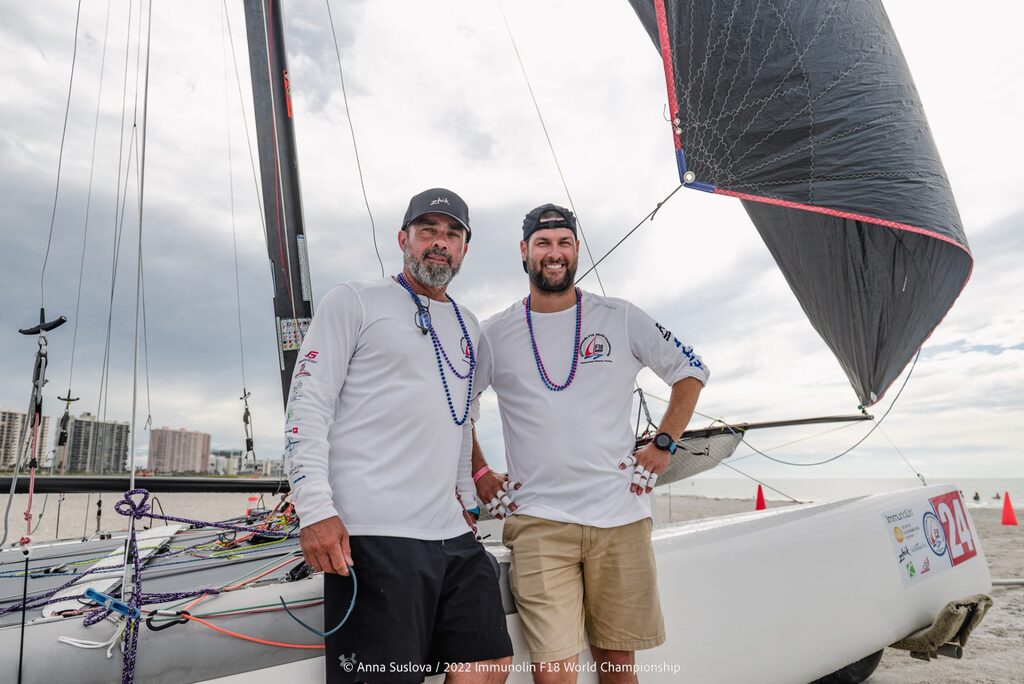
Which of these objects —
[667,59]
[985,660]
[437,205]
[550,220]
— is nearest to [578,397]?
[550,220]

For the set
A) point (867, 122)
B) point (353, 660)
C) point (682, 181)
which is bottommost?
point (353, 660)

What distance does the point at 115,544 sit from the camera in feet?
11.8

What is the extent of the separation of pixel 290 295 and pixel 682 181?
209 centimetres

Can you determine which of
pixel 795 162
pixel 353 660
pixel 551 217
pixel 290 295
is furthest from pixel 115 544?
pixel 795 162

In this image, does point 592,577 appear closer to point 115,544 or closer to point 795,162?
point 795,162

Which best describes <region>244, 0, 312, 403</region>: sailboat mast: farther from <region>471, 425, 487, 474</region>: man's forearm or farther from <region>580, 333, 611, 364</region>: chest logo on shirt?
<region>580, 333, 611, 364</region>: chest logo on shirt

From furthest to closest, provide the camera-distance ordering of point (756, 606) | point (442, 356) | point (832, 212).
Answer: point (832, 212) < point (756, 606) < point (442, 356)

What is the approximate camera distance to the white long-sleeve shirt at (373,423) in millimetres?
1391

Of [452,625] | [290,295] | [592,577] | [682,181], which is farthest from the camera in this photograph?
[290,295]

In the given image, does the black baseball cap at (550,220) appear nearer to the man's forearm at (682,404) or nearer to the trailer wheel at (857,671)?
the man's forearm at (682,404)

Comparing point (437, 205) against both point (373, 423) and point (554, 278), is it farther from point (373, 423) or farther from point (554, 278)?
point (373, 423)

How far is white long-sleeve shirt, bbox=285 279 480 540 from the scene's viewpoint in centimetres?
139

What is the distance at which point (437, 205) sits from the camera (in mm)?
1732

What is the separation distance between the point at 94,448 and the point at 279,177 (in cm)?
193
